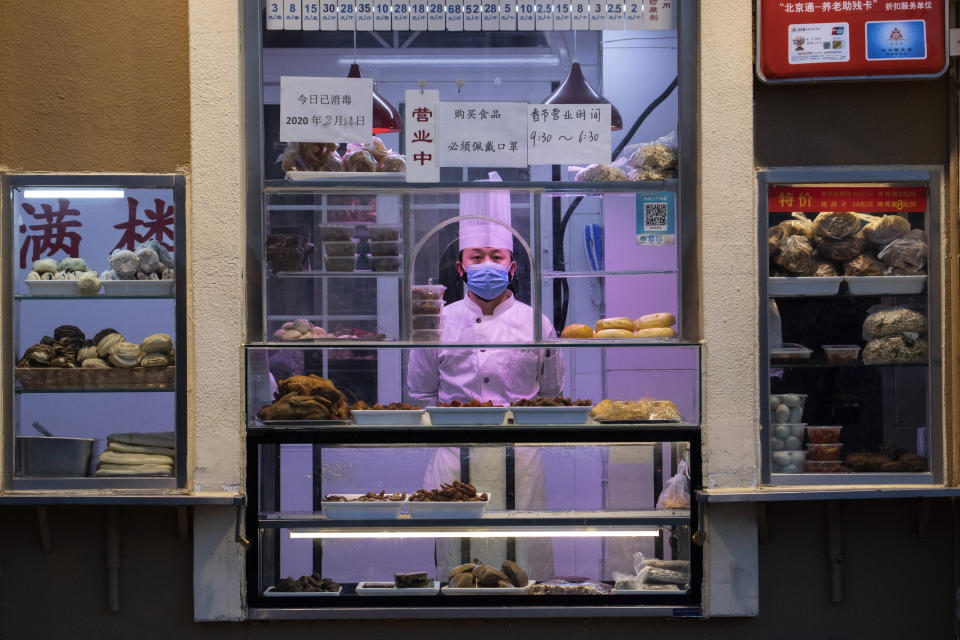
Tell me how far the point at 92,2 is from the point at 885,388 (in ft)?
13.6

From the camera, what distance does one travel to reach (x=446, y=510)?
4.09 m

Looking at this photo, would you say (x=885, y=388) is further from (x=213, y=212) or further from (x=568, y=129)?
(x=213, y=212)

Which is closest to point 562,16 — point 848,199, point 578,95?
point 578,95

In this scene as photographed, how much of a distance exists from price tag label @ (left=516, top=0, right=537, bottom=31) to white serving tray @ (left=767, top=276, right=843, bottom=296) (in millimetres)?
1681

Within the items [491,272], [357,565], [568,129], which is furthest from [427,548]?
[568,129]

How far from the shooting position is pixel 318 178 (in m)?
4.27

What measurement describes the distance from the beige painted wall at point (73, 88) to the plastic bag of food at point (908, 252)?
3.44 meters

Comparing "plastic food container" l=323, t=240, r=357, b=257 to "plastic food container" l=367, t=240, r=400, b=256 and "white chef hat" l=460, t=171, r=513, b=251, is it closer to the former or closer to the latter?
"plastic food container" l=367, t=240, r=400, b=256

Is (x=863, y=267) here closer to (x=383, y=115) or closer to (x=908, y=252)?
(x=908, y=252)

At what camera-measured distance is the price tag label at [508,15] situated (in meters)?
4.28

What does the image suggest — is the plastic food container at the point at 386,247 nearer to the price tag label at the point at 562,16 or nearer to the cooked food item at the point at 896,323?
the price tag label at the point at 562,16

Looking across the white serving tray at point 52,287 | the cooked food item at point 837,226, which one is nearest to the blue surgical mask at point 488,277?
the cooked food item at point 837,226

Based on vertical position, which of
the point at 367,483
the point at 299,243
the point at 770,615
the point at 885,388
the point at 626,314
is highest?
the point at 299,243

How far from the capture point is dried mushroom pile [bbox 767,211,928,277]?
4.14m
